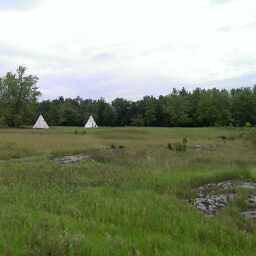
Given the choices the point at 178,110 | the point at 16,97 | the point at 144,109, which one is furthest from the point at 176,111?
the point at 16,97

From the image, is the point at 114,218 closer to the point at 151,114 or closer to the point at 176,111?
the point at 176,111

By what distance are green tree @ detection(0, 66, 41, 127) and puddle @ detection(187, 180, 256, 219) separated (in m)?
48.7

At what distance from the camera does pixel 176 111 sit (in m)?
70.1

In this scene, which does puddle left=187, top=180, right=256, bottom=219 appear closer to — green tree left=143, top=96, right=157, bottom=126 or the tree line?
the tree line

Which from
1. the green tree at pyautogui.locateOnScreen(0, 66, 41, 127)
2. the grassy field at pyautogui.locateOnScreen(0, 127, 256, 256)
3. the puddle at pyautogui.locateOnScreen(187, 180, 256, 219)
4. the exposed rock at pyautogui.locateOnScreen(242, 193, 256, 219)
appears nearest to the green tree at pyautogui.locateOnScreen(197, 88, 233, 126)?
the green tree at pyautogui.locateOnScreen(0, 66, 41, 127)

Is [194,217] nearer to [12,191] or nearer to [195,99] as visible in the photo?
[12,191]

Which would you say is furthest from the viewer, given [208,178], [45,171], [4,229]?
[45,171]

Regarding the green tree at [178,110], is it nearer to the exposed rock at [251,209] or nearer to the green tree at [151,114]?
the green tree at [151,114]

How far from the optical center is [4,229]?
3.42m

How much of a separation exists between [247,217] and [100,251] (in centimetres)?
304

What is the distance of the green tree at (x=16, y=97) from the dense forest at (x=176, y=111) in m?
4.41

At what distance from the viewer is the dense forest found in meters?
65.4

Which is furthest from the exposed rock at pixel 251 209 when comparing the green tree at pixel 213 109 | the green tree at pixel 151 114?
the green tree at pixel 151 114

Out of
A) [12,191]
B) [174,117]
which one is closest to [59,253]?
[12,191]
